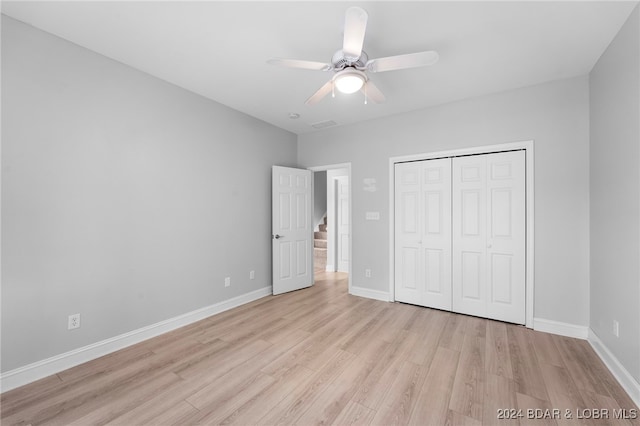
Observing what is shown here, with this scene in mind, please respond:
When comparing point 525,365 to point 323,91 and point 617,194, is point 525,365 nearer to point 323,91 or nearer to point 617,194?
point 617,194

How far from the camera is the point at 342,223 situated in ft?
20.0

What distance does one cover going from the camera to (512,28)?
210 centimetres

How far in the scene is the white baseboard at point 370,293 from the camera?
3998 mm

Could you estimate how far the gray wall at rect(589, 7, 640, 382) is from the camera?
189cm

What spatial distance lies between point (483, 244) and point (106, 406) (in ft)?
12.8

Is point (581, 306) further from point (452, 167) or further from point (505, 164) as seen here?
point (452, 167)

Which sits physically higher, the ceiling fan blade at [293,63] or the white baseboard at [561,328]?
the ceiling fan blade at [293,63]

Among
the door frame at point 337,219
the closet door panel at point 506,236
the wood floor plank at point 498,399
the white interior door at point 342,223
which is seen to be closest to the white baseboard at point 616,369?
the closet door panel at point 506,236

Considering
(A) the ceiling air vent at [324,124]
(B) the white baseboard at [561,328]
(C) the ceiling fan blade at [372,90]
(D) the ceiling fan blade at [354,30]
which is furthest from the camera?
(A) the ceiling air vent at [324,124]

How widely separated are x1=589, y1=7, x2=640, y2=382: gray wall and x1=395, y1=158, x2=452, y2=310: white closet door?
1372 millimetres

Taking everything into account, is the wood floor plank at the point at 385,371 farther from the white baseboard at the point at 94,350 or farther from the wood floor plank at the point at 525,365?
the white baseboard at the point at 94,350

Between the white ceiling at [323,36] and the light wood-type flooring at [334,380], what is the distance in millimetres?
2750

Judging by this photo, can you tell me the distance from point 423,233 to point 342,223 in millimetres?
2527

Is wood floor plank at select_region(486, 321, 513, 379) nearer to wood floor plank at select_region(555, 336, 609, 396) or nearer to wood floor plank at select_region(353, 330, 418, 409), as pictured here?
wood floor plank at select_region(555, 336, 609, 396)
